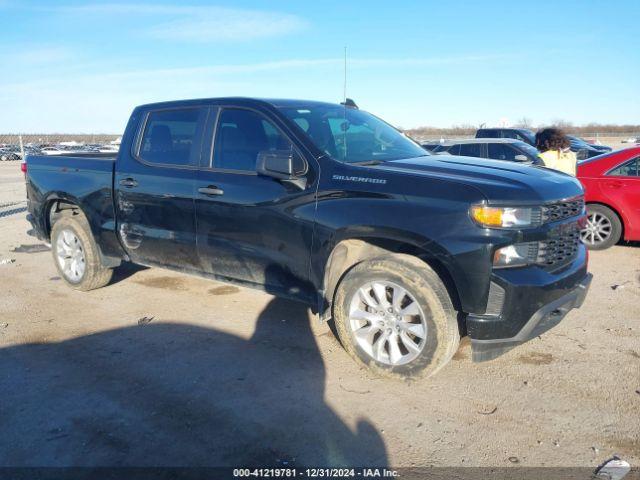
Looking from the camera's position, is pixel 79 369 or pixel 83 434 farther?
pixel 79 369

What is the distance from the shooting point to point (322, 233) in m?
3.77

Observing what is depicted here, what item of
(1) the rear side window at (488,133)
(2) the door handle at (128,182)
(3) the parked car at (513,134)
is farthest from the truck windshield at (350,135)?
(1) the rear side window at (488,133)

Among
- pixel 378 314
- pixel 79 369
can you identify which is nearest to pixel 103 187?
pixel 79 369

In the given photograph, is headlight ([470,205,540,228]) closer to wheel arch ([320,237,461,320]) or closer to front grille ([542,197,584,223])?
front grille ([542,197,584,223])

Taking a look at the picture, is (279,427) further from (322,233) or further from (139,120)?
(139,120)

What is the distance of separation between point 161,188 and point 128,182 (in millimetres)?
496

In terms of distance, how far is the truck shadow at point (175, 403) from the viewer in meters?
2.87

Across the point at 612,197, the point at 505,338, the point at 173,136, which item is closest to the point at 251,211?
the point at 173,136

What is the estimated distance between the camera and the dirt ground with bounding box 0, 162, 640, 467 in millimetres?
2889

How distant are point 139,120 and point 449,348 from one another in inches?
147

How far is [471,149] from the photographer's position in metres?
11.7

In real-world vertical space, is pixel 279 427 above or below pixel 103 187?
below

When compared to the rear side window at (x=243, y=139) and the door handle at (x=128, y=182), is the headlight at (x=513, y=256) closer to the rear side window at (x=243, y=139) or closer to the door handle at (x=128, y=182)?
the rear side window at (x=243, y=139)

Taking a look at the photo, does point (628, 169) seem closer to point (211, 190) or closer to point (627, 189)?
point (627, 189)
